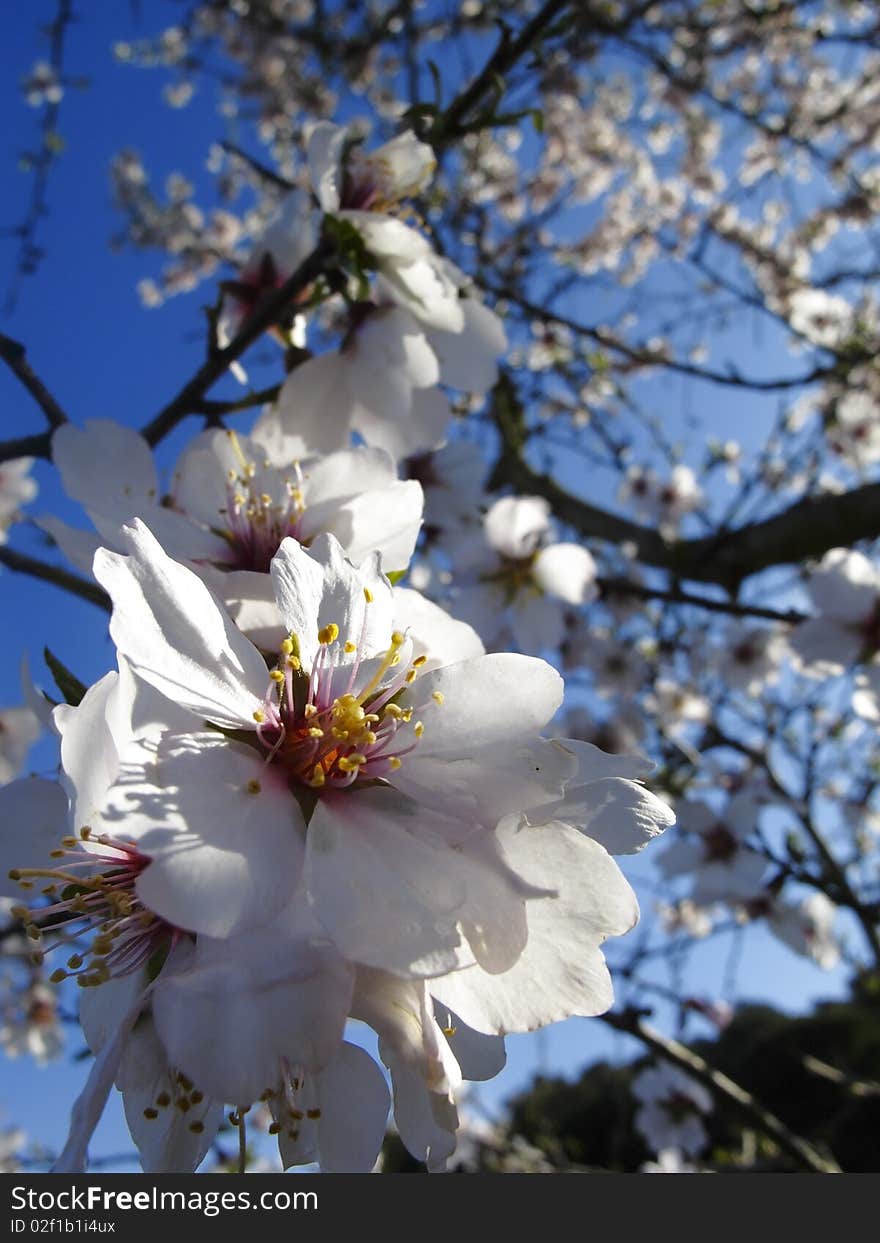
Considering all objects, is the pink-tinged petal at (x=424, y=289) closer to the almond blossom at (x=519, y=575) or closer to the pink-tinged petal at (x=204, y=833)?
the pink-tinged petal at (x=204, y=833)

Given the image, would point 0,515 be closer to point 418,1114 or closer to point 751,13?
point 418,1114

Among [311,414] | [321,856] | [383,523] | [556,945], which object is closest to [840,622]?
[311,414]

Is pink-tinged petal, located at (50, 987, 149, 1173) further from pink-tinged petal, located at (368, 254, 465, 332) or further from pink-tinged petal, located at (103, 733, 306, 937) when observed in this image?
pink-tinged petal, located at (368, 254, 465, 332)

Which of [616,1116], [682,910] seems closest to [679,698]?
[682,910]

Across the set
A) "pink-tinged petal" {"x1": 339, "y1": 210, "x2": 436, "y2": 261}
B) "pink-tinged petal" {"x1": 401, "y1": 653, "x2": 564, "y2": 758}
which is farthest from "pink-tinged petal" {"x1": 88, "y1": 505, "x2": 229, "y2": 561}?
"pink-tinged petal" {"x1": 339, "y1": 210, "x2": 436, "y2": 261}

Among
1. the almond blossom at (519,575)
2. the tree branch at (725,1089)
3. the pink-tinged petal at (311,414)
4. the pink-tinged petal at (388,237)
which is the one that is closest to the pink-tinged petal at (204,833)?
the pink-tinged petal at (311,414)
